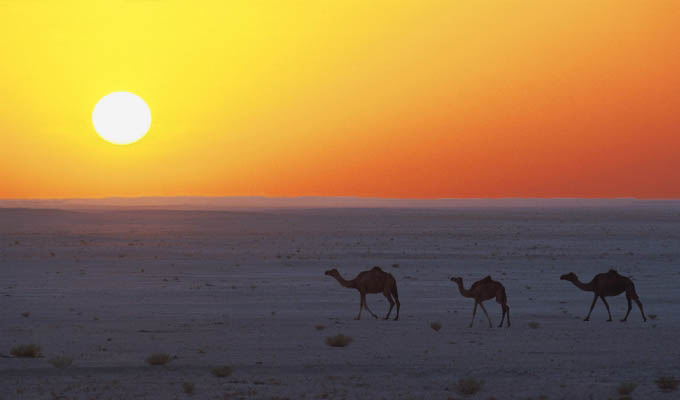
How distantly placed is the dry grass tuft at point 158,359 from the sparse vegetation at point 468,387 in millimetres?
4420

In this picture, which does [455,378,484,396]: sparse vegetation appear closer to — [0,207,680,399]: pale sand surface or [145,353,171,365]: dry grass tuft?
[0,207,680,399]: pale sand surface

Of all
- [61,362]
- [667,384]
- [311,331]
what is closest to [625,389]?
[667,384]

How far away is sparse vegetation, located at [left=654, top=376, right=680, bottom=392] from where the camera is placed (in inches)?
493

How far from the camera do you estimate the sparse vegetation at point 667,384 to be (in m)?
12.5

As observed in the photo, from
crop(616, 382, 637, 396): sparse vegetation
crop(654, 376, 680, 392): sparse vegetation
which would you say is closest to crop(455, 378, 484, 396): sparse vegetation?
crop(616, 382, 637, 396): sparse vegetation

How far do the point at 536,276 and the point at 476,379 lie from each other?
66.7ft

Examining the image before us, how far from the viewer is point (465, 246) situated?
5069 centimetres

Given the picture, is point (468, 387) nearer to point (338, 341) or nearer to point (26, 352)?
point (338, 341)

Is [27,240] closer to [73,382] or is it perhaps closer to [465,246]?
[465,246]

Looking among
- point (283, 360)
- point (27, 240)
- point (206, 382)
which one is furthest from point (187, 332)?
point (27, 240)

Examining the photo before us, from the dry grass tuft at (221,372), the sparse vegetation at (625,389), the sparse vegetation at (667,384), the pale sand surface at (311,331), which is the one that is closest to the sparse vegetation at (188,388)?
the pale sand surface at (311,331)

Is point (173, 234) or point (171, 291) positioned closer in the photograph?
point (171, 291)

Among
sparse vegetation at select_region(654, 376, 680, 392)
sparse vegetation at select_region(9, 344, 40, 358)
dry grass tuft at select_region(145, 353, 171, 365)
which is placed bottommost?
sparse vegetation at select_region(9, 344, 40, 358)

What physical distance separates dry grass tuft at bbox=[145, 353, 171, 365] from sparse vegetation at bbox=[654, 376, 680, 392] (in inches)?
272
